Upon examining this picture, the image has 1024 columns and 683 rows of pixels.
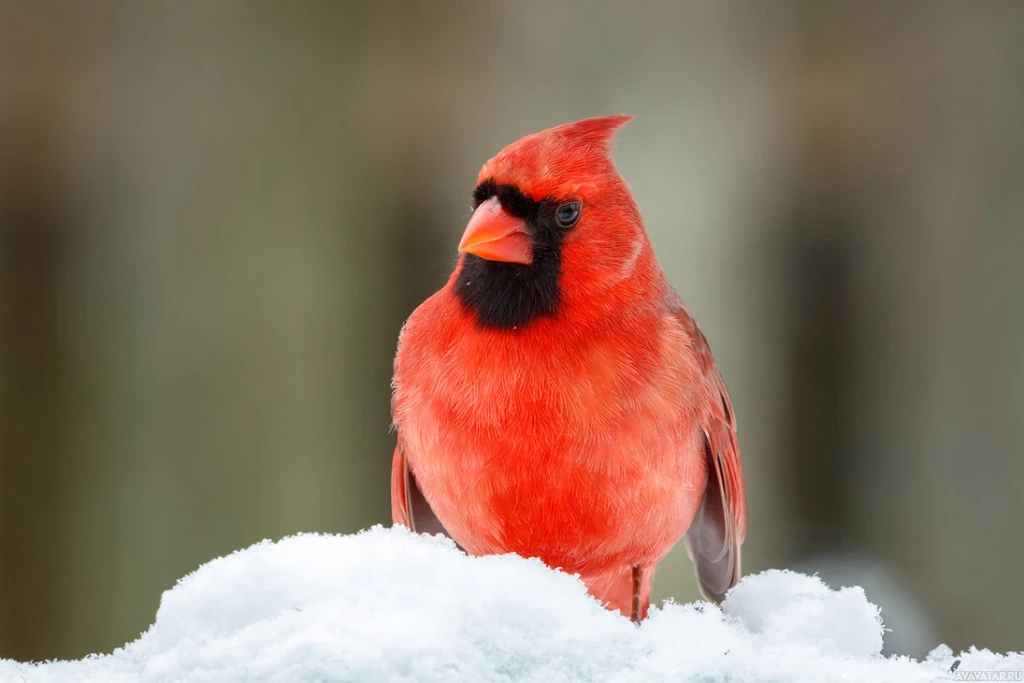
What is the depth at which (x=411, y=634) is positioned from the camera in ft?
2.00

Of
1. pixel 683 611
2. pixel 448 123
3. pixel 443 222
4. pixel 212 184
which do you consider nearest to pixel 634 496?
pixel 683 611

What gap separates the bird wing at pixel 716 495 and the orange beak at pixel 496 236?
221 millimetres

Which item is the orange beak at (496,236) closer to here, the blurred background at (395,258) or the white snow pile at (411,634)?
the white snow pile at (411,634)

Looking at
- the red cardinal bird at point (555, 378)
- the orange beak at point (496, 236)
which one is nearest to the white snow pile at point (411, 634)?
the red cardinal bird at point (555, 378)

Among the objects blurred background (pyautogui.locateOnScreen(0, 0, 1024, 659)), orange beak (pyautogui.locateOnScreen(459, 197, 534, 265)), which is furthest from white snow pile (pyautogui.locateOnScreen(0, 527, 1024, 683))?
blurred background (pyautogui.locateOnScreen(0, 0, 1024, 659))

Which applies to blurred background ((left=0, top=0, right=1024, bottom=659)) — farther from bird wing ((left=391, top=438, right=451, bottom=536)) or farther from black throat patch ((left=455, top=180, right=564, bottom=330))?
black throat patch ((left=455, top=180, right=564, bottom=330))

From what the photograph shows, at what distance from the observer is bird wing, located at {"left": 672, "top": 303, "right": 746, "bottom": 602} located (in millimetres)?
1068

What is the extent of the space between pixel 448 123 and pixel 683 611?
3.74ft

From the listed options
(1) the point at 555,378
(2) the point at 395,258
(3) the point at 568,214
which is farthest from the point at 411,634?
(2) the point at 395,258

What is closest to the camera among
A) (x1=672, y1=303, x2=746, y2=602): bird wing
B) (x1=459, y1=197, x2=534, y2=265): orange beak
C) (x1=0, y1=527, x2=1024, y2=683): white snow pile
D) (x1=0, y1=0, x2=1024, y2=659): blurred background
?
(x1=0, y1=527, x2=1024, y2=683): white snow pile

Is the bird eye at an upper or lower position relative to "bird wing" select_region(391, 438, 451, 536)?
upper

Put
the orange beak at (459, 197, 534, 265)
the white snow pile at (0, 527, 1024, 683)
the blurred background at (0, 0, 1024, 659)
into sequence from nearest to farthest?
the white snow pile at (0, 527, 1024, 683) < the orange beak at (459, 197, 534, 265) < the blurred background at (0, 0, 1024, 659)

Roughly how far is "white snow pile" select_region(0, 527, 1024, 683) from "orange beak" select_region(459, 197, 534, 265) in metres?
0.27

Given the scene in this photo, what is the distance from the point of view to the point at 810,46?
1.75 m
